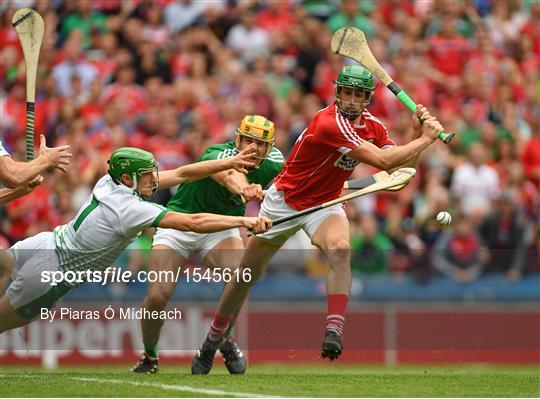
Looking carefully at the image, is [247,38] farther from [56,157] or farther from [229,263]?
[56,157]

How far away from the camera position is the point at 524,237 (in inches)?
620

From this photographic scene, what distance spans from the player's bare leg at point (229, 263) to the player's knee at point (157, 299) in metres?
0.53

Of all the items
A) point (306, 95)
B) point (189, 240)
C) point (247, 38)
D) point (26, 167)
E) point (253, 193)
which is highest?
point (247, 38)

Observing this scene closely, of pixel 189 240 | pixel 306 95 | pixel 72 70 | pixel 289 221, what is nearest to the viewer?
pixel 289 221

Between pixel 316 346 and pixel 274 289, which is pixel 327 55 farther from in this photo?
pixel 316 346

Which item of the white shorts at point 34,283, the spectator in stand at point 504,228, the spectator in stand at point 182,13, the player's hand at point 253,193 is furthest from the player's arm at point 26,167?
the spectator in stand at point 182,13

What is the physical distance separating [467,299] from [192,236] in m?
4.35

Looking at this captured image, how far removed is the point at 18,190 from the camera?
10297 millimetres

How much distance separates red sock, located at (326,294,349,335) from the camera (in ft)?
33.4

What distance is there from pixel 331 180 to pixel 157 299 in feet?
5.56

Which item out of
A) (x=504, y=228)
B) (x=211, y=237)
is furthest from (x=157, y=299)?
(x=504, y=228)

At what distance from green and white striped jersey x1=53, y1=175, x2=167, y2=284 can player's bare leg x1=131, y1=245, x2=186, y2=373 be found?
1.05 metres

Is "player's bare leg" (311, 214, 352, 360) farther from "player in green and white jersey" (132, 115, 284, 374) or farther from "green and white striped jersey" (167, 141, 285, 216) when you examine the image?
"green and white striped jersey" (167, 141, 285, 216)

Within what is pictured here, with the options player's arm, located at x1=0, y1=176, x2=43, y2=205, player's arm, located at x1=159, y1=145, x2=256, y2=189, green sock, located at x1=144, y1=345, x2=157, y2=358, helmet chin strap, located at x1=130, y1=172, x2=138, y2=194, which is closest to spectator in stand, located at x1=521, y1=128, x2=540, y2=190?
player's arm, located at x1=159, y1=145, x2=256, y2=189
